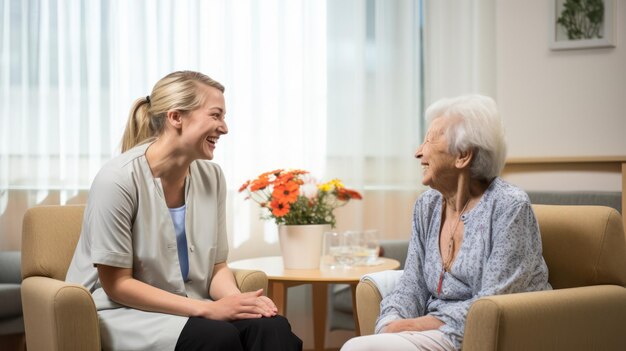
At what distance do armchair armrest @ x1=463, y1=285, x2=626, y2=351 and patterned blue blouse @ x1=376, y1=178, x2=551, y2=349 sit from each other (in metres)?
0.09

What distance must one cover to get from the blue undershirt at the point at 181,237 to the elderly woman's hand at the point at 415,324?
62 centimetres

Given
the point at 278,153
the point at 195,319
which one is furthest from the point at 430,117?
the point at 278,153

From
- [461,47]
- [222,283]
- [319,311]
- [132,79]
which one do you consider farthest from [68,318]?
[461,47]

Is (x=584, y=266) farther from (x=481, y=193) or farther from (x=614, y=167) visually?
(x=614, y=167)

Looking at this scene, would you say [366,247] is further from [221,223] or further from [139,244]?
[139,244]

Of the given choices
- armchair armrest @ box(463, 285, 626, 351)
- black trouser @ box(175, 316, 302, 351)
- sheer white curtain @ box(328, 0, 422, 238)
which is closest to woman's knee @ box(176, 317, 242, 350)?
black trouser @ box(175, 316, 302, 351)

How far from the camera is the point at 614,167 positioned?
3.84 m

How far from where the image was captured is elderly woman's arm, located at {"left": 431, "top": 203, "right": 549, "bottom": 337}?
1.97 meters

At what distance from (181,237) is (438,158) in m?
0.78

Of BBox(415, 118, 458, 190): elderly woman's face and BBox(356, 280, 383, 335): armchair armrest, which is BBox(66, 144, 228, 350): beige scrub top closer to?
BBox(356, 280, 383, 335): armchair armrest

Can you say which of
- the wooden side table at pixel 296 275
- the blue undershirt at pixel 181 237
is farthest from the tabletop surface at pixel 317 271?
the blue undershirt at pixel 181 237

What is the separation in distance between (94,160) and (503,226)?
8.49ft

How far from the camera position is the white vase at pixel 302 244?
115 inches

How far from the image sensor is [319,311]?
349cm
